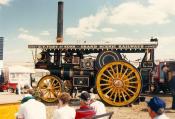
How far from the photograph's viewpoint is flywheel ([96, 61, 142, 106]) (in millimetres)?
15219

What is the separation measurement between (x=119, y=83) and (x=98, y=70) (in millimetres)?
1060

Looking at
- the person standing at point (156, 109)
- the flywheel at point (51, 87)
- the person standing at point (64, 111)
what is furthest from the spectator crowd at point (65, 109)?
the flywheel at point (51, 87)

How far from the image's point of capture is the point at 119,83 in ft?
50.0

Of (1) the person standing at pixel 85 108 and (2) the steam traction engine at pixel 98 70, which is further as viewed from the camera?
(2) the steam traction engine at pixel 98 70

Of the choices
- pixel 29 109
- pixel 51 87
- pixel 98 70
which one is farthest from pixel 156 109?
pixel 51 87

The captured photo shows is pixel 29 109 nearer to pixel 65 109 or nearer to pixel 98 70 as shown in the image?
pixel 65 109

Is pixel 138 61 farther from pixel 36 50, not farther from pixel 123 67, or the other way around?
pixel 36 50

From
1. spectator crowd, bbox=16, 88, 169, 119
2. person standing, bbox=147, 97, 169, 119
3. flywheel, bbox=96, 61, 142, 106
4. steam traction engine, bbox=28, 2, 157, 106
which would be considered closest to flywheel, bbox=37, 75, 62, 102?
steam traction engine, bbox=28, 2, 157, 106

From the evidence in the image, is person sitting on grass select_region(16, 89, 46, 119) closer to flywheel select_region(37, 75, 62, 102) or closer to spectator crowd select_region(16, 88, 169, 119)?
spectator crowd select_region(16, 88, 169, 119)

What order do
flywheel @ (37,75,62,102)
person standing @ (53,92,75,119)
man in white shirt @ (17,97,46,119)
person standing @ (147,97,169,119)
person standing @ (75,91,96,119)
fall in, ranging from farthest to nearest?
flywheel @ (37,75,62,102)
man in white shirt @ (17,97,46,119)
person standing @ (75,91,96,119)
person standing @ (53,92,75,119)
person standing @ (147,97,169,119)

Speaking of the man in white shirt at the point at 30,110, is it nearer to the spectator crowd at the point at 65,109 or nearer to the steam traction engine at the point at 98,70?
the spectator crowd at the point at 65,109

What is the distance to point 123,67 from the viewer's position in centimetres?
1535

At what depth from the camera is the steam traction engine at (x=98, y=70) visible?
1526cm

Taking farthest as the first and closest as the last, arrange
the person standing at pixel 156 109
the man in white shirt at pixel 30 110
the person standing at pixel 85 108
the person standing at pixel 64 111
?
1. the man in white shirt at pixel 30 110
2. the person standing at pixel 85 108
3. the person standing at pixel 64 111
4. the person standing at pixel 156 109
